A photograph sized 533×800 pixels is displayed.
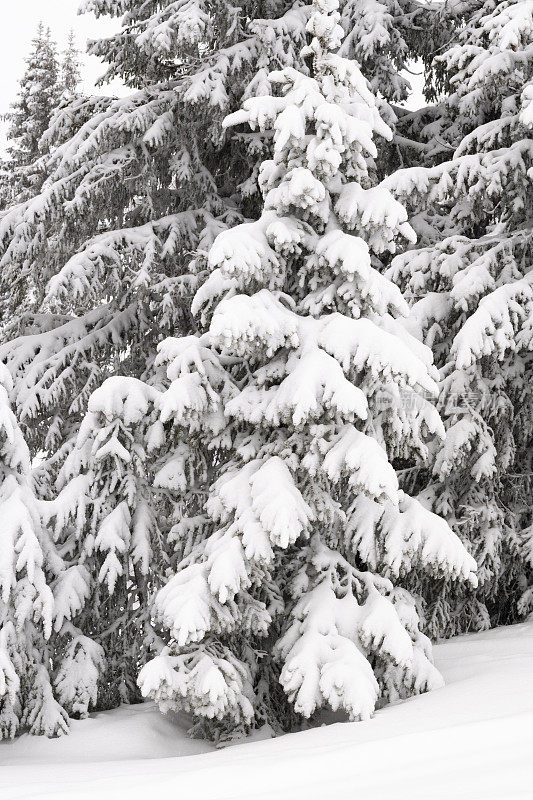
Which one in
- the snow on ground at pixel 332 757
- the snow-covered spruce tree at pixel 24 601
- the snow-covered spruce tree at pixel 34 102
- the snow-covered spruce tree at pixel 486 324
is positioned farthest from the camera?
the snow-covered spruce tree at pixel 34 102

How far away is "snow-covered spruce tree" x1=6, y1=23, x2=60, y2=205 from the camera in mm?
22156

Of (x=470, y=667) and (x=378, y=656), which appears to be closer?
(x=378, y=656)

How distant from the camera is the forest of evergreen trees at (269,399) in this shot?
239 inches

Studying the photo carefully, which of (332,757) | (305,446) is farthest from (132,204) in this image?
(332,757)

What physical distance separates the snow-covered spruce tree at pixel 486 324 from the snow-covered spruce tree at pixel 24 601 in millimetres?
4297

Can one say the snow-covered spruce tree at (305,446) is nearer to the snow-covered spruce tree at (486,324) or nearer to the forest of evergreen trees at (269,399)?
the forest of evergreen trees at (269,399)

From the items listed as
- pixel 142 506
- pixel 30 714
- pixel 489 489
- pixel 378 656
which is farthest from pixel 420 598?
pixel 30 714

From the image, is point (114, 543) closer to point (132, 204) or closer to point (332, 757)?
point (332, 757)

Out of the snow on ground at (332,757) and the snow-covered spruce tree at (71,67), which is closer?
the snow on ground at (332,757)

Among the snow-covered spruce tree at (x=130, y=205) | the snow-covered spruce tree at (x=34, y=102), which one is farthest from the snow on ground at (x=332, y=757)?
the snow-covered spruce tree at (x=34, y=102)

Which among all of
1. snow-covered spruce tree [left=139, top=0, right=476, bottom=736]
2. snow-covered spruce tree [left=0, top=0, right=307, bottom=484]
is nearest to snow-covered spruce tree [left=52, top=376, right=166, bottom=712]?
snow-covered spruce tree [left=139, top=0, right=476, bottom=736]

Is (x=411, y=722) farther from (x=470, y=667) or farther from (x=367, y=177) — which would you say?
(x=367, y=177)

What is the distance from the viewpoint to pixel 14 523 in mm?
6316

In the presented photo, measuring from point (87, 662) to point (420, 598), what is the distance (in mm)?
3804
